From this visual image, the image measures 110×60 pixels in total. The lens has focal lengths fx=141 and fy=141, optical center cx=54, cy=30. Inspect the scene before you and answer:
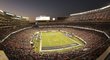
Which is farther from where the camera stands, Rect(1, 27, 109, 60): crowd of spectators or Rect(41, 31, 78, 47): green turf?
Rect(41, 31, 78, 47): green turf

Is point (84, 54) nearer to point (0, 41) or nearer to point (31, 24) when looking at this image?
point (31, 24)

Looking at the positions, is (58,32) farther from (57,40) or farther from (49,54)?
(49,54)

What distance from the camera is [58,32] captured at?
6.19 feet

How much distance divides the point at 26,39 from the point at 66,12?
63 centimetres

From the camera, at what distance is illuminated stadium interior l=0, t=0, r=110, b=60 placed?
164 cm

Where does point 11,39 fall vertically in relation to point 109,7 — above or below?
below

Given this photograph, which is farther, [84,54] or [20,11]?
[84,54]

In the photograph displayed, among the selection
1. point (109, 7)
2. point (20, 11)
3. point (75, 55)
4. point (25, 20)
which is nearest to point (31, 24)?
point (25, 20)

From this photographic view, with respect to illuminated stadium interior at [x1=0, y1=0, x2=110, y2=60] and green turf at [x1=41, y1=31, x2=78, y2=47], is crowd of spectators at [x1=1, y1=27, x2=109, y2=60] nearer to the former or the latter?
illuminated stadium interior at [x1=0, y1=0, x2=110, y2=60]

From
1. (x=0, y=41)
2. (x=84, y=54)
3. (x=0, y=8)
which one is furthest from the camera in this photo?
(x=84, y=54)

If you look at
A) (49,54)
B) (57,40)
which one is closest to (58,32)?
(57,40)

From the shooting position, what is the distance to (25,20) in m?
1.67

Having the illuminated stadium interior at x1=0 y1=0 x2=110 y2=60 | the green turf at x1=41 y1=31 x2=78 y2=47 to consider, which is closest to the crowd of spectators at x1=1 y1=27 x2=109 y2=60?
the illuminated stadium interior at x1=0 y1=0 x2=110 y2=60

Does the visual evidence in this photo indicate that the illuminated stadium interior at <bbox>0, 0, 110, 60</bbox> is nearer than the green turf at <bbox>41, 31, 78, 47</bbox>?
Yes
